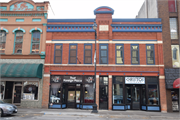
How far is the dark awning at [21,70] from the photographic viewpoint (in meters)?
17.5

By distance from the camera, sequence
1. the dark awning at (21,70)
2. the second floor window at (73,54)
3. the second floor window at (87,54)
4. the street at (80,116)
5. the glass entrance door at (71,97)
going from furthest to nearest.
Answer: the second floor window at (73,54)
the second floor window at (87,54)
the glass entrance door at (71,97)
the dark awning at (21,70)
the street at (80,116)

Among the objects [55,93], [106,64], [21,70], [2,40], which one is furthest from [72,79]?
[2,40]

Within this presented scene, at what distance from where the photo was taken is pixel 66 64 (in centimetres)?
1884

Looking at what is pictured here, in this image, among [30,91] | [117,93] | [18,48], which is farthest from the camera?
[18,48]

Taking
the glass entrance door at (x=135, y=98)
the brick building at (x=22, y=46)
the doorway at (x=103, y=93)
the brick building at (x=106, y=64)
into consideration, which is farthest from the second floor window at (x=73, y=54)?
the glass entrance door at (x=135, y=98)

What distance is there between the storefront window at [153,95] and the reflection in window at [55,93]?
9892mm

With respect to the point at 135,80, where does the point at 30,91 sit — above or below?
below

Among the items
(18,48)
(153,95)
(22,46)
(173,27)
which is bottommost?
(153,95)

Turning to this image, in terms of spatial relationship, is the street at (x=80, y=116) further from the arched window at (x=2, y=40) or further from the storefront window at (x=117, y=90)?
the arched window at (x=2, y=40)

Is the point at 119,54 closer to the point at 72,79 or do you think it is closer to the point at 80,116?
the point at 72,79

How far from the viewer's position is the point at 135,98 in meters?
18.6

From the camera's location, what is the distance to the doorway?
714 inches

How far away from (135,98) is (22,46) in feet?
46.7

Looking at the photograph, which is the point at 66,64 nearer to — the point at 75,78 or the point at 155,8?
the point at 75,78
